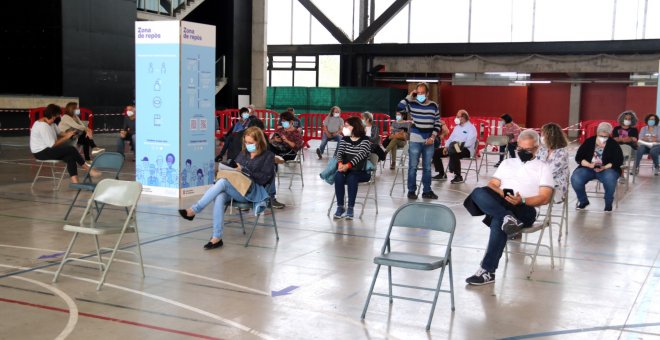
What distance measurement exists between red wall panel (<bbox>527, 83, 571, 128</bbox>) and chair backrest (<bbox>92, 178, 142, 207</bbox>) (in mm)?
30959

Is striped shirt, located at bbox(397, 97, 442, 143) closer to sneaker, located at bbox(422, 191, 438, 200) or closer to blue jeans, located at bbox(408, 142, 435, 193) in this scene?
blue jeans, located at bbox(408, 142, 435, 193)

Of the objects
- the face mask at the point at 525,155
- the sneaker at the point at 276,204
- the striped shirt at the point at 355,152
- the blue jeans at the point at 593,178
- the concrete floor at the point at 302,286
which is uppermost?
the face mask at the point at 525,155

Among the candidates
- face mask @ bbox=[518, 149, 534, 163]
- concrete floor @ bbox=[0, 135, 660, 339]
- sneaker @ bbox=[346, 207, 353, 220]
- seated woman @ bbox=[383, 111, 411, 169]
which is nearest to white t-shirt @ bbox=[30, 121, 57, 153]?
concrete floor @ bbox=[0, 135, 660, 339]

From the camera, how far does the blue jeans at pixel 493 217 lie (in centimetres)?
→ 675

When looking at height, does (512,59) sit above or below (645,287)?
above

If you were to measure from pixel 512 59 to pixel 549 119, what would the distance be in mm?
4251

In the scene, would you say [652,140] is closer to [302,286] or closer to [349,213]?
[349,213]

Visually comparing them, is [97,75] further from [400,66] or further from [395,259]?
[395,259]

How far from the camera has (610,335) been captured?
535 centimetres

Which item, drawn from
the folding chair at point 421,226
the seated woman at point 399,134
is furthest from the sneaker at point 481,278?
the seated woman at point 399,134

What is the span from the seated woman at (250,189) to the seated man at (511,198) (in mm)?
2462

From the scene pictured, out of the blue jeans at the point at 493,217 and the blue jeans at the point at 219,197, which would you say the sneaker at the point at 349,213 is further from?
the blue jeans at the point at 493,217

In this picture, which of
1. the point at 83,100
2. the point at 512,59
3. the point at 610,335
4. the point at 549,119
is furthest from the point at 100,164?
the point at 549,119

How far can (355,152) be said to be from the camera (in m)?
9.96
